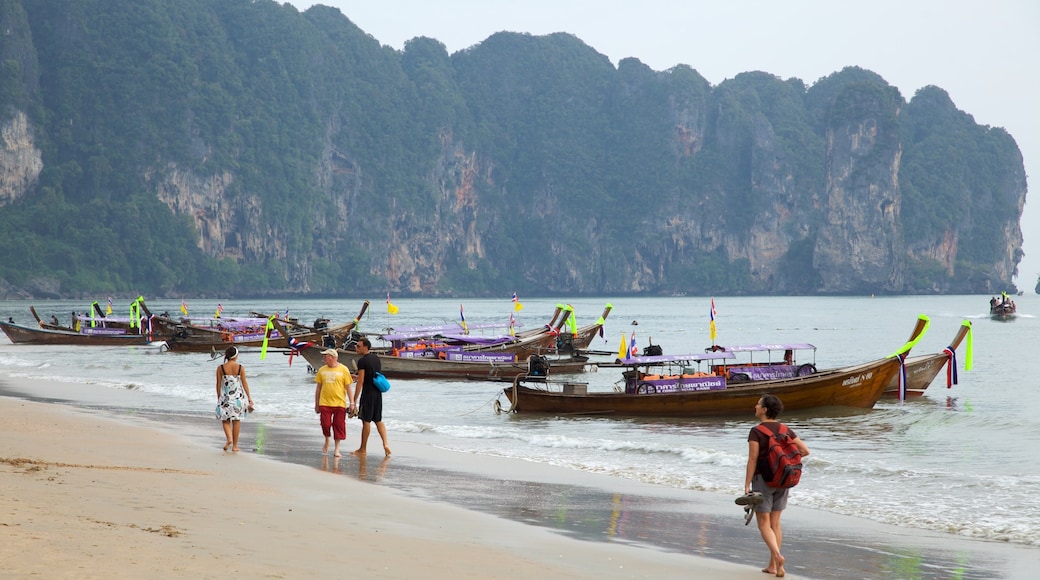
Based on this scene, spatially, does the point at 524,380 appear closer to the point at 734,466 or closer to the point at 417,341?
the point at 734,466

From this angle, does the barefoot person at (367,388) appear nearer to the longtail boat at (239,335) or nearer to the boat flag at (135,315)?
the longtail boat at (239,335)

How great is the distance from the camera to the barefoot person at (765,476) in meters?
7.22

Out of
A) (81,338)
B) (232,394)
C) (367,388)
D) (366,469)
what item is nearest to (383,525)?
(366,469)

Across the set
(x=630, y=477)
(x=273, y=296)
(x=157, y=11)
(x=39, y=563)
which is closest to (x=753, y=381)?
(x=630, y=477)

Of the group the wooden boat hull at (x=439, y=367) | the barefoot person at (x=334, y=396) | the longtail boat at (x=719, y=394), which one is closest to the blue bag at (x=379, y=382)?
the barefoot person at (x=334, y=396)

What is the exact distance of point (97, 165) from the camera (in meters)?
149

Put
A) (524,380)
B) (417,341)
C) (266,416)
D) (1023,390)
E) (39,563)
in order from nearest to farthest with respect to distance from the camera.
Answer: (39,563) < (266,416) < (524,380) < (1023,390) < (417,341)

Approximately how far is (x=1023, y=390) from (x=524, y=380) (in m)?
15.0

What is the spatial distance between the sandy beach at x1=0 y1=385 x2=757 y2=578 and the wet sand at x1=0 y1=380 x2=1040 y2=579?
21mm

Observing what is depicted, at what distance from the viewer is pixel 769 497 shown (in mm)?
7305

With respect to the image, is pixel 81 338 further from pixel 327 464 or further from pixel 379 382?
pixel 379 382

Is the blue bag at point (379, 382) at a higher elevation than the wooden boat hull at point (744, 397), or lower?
higher

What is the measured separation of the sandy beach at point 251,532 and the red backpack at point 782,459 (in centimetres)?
80

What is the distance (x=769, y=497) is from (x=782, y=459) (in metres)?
0.33
